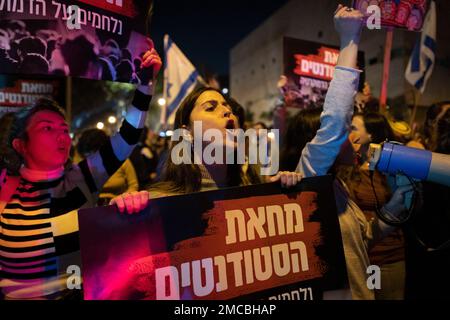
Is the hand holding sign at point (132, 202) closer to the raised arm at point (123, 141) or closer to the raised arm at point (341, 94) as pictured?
the raised arm at point (123, 141)

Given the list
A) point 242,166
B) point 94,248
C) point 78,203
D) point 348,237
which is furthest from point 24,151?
point 348,237

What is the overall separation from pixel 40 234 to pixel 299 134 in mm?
1612

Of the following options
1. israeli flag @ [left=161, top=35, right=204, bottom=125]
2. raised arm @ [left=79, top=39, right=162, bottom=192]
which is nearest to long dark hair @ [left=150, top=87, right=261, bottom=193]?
raised arm @ [left=79, top=39, right=162, bottom=192]

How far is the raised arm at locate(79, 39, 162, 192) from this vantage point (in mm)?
2252

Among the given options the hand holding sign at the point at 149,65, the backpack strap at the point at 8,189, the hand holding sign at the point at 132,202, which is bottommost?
the hand holding sign at the point at 132,202

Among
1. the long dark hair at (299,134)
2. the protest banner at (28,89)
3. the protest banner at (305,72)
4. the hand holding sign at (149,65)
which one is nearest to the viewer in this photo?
the hand holding sign at (149,65)

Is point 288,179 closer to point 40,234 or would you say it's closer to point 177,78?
point 40,234

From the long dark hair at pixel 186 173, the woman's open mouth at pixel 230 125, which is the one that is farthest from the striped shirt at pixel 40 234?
the woman's open mouth at pixel 230 125

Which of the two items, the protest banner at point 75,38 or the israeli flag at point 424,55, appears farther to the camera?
the israeli flag at point 424,55

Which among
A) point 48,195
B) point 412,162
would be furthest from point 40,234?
point 412,162

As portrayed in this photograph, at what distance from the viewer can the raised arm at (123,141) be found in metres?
2.25

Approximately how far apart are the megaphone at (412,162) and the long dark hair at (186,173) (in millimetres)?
842

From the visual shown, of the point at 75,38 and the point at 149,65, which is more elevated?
the point at 75,38

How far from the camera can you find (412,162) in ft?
5.52
